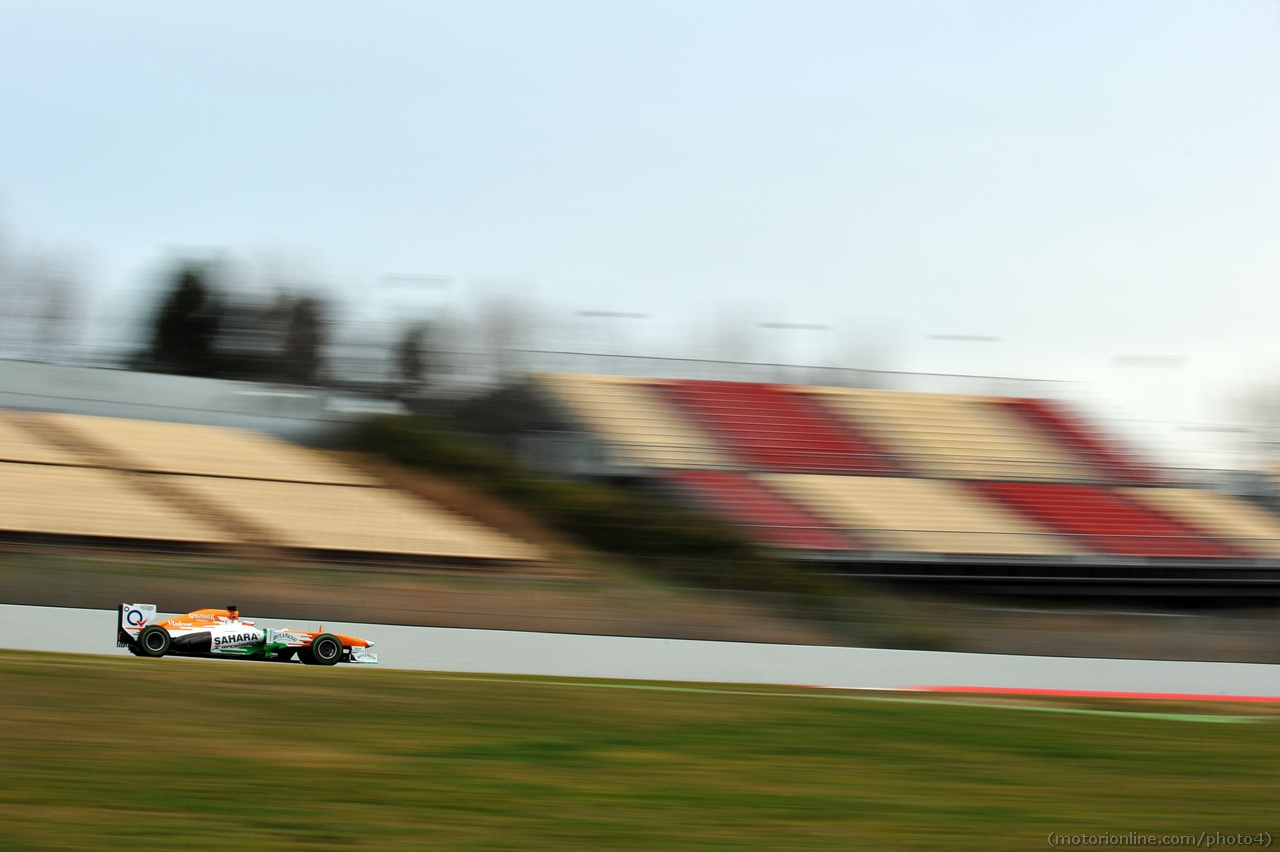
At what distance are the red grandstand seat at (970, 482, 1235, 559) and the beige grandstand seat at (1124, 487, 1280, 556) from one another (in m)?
0.46

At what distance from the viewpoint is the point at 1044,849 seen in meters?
3.65

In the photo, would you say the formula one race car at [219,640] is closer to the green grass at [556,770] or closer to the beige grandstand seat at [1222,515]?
the green grass at [556,770]

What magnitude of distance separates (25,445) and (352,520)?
5571mm

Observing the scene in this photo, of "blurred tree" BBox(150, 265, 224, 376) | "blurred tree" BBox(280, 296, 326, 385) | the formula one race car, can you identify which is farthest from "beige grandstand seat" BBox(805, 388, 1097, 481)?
"blurred tree" BBox(150, 265, 224, 376)

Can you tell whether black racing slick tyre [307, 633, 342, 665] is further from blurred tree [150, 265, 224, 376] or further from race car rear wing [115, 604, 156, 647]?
blurred tree [150, 265, 224, 376]

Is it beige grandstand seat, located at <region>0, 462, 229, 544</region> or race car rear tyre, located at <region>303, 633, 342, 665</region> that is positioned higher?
beige grandstand seat, located at <region>0, 462, 229, 544</region>

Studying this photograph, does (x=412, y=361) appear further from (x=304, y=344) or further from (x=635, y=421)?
(x=635, y=421)

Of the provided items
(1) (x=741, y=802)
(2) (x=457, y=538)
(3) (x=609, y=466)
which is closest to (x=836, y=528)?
(3) (x=609, y=466)

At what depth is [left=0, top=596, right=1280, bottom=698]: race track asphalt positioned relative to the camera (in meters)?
10.8

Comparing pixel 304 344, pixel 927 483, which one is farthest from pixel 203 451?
pixel 927 483

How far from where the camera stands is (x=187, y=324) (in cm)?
3184

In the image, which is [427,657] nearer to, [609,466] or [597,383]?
[609,466]

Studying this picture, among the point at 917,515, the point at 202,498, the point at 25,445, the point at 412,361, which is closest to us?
the point at 202,498

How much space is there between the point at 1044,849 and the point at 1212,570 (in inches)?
649
